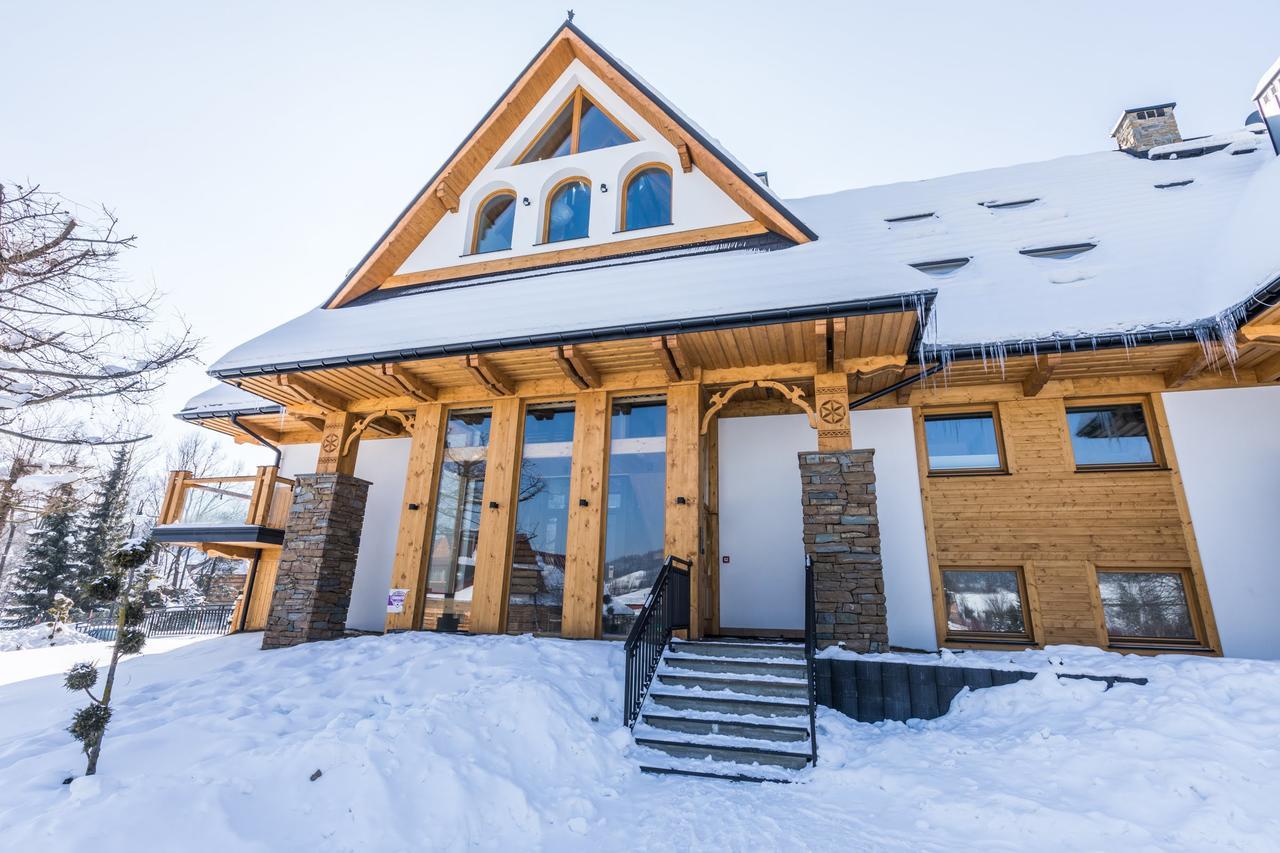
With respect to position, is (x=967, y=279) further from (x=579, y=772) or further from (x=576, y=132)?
(x=579, y=772)

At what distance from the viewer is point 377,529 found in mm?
9117

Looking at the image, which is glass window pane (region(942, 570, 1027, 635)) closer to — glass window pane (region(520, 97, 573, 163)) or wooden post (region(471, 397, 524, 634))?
wooden post (region(471, 397, 524, 634))

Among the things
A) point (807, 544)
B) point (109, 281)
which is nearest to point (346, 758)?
point (807, 544)

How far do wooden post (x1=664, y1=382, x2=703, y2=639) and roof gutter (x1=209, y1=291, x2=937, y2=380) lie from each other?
112 cm

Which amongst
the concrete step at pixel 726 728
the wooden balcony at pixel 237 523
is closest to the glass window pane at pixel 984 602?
the concrete step at pixel 726 728

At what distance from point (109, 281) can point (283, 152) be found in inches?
150

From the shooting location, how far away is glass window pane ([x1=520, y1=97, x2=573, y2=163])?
9461mm

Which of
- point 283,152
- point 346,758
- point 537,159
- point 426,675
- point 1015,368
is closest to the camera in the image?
point 346,758

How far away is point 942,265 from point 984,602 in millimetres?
4510

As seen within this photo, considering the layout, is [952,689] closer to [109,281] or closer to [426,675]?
[426,675]

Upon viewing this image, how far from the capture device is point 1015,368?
23.9ft

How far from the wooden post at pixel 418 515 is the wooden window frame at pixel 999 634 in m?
6.56

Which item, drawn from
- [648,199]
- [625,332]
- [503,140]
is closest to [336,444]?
[625,332]

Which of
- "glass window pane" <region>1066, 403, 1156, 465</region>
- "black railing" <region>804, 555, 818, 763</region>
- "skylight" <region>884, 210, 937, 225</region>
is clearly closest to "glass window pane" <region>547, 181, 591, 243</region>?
"skylight" <region>884, 210, 937, 225</region>
